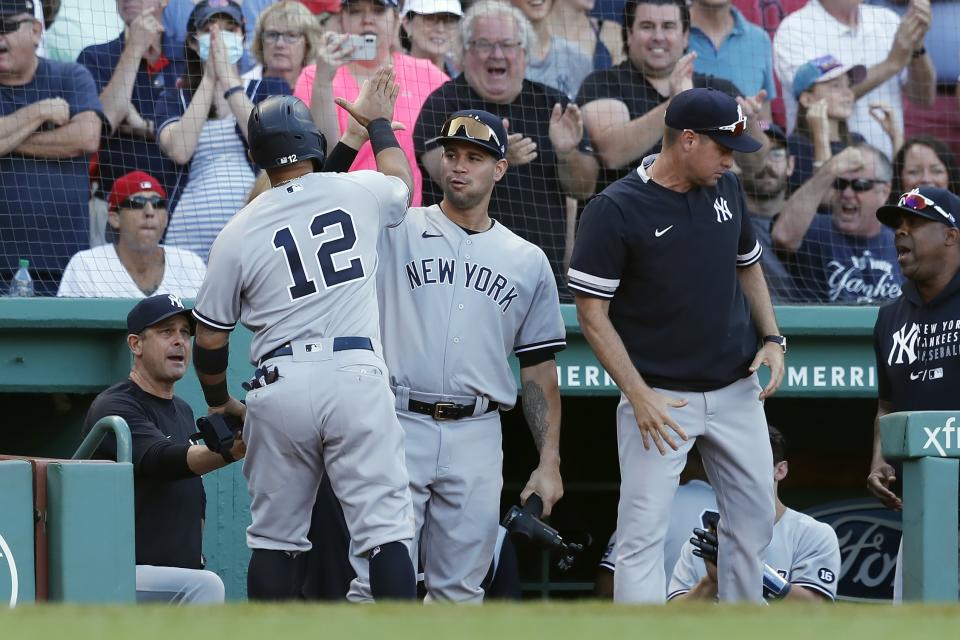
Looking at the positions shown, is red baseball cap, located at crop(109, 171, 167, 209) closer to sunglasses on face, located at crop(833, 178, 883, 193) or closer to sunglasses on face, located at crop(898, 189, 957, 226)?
sunglasses on face, located at crop(898, 189, 957, 226)

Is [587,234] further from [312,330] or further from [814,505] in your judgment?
[814,505]

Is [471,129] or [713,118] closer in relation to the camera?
[713,118]

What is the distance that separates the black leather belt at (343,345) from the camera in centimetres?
387

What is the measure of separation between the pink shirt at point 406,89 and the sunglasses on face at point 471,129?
1.62 meters

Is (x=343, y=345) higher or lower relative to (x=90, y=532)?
higher

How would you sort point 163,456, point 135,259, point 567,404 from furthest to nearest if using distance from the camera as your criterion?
point 567,404 → point 135,259 → point 163,456

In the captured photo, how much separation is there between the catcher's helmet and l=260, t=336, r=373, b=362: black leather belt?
532mm

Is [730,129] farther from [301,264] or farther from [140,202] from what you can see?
[140,202]

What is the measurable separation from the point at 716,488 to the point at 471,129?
1350 millimetres

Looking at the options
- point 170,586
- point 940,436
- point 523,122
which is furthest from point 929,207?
point 170,586

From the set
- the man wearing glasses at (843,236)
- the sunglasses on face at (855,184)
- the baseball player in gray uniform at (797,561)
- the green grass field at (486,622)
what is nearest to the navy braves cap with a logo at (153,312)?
the baseball player in gray uniform at (797,561)

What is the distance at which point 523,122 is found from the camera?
21.4ft

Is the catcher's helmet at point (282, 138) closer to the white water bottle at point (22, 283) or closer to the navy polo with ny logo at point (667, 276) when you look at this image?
the navy polo with ny logo at point (667, 276)

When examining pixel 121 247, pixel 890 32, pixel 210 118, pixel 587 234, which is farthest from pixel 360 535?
pixel 890 32
